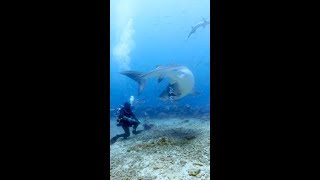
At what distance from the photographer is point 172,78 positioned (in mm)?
7555

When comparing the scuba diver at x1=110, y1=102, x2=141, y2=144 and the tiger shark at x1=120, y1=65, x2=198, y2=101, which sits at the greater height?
the tiger shark at x1=120, y1=65, x2=198, y2=101

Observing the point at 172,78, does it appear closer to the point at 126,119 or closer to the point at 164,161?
the point at 126,119

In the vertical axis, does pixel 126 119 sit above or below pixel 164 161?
above

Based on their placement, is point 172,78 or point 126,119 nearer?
point 126,119

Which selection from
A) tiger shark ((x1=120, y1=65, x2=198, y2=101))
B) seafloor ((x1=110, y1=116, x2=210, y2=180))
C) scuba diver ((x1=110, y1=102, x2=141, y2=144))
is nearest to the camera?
seafloor ((x1=110, y1=116, x2=210, y2=180))

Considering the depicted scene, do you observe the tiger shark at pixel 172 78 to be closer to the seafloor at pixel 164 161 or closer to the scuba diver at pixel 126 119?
the scuba diver at pixel 126 119

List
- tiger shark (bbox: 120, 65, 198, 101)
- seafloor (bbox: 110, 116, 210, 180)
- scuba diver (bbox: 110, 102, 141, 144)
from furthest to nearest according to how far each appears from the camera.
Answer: tiger shark (bbox: 120, 65, 198, 101)
scuba diver (bbox: 110, 102, 141, 144)
seafloor (bbox: 110, 116, 210, 180)

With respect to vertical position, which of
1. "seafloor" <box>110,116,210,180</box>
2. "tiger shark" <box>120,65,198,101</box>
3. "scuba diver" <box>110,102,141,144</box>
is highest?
"tiger shark" <box>120,65,198,101</box>

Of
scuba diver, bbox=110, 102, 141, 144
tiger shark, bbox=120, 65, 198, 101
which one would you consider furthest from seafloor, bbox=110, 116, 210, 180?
tiger shark, bbox=120, 65, 198, 101

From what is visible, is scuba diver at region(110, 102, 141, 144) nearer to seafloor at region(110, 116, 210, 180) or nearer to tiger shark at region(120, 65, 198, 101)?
tiger shark at region(120, 65, 198, 101)

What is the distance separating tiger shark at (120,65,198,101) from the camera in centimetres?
736

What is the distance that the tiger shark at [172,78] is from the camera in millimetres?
7359

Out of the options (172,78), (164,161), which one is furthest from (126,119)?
(164,161)
